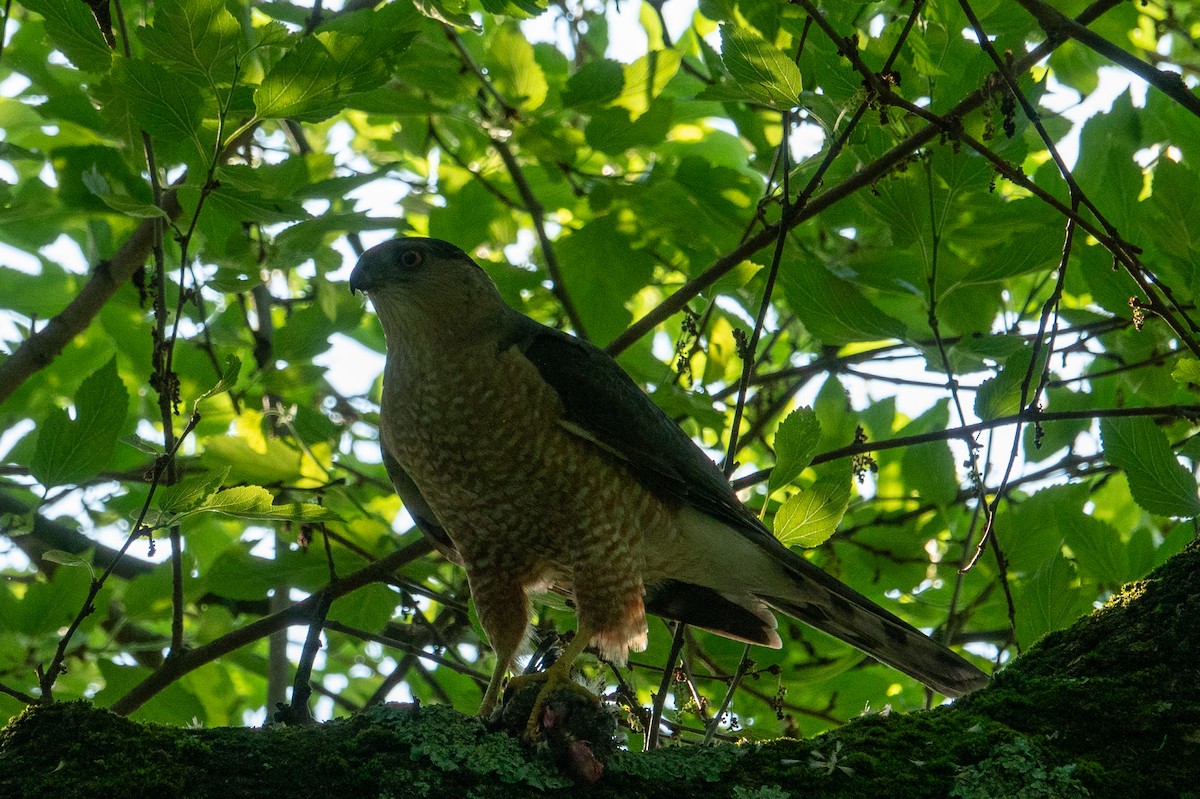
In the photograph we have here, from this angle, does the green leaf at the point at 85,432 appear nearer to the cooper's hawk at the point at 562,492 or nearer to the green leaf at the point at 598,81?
the cooper's hawk at the point at 562,492

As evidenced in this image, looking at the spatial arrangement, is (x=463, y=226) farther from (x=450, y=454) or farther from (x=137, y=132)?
(x=137, y=132)

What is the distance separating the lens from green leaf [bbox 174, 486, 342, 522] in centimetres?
276

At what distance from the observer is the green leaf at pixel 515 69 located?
387 centimetres

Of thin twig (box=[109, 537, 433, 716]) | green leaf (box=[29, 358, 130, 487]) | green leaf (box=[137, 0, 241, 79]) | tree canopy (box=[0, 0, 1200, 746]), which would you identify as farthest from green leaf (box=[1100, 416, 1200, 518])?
green leaf (box=[29, 358, 130, 487])

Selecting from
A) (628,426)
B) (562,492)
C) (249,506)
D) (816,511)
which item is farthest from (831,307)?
(249,506)

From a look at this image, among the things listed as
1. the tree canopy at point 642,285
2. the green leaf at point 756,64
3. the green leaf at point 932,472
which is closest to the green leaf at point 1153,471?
the tree canopy at point 642,285

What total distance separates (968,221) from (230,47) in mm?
2658

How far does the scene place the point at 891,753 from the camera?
214 centimetres

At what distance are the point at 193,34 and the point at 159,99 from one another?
0.69 feet

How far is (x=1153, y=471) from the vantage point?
9.83 feet

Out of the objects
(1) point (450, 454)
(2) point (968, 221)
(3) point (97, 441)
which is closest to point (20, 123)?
(3) point (97, 441)

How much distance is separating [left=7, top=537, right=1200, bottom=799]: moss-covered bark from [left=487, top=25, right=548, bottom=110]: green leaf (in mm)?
2524

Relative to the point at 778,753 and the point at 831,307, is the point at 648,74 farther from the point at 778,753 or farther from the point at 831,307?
the point at 778,753

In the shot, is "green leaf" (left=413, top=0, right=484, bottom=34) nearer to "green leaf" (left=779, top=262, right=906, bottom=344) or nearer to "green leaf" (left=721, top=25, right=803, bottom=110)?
"green leaf" (left=721, top=25, right=803, bottom=110)
